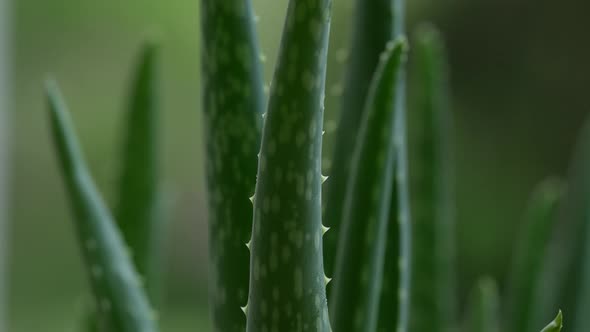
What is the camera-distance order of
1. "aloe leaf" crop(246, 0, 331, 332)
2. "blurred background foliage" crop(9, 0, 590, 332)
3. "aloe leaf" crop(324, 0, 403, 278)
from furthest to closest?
"blurred background foliage" crop(9, 0, 590, 332) < "aloe leaf" crop(324, 0, 403, 278) < "aloe leaf" crop(246, 0, 331, 332)

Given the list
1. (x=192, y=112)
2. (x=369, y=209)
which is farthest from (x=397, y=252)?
(x=192, y=112)

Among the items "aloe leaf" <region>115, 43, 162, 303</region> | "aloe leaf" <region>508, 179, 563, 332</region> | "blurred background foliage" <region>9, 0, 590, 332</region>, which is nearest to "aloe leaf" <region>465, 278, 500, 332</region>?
"aloe leaf" <region>508, 179, 563, 332</region>

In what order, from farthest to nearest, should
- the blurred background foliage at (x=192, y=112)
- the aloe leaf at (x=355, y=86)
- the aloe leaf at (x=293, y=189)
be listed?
the blurred background foliage at (x=192, y=112) → the aloe leaf at (x=355, y=86) → the aloe leaf at (x=293, y=189)

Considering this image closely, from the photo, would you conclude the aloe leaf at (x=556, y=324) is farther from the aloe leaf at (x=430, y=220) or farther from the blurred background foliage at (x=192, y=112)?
the blurred background foliage at (x=192, y=112)

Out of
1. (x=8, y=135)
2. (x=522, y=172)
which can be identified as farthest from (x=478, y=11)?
(x=8, y=135)

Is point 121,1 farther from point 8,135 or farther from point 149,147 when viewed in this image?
point 149,147

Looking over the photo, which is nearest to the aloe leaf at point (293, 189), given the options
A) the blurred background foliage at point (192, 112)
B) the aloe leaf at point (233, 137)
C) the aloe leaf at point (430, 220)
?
the aloe leaf at point (233, 137)

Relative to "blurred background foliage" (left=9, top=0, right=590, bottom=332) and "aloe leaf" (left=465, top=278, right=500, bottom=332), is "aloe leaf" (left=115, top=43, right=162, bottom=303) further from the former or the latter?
"blurred background foliage" (left=9, top=0, right=590, bottom=332)
